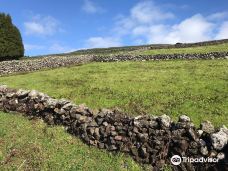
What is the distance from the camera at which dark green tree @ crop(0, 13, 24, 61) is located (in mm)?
73250

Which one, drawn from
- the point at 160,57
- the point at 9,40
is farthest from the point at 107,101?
the point at 9,40

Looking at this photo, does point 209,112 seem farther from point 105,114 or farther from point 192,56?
point 192,56

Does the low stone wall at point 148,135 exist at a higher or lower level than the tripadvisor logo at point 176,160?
higher

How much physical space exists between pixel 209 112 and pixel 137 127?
7780 mm

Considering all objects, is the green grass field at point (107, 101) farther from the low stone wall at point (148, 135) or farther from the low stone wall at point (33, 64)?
the low stone wall at point (33, 64)

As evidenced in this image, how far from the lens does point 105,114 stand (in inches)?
675

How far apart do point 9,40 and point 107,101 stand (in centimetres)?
5307

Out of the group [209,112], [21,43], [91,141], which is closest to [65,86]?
[209,112]

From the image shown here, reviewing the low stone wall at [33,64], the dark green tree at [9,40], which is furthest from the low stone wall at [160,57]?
the dark green tree at [9,40]

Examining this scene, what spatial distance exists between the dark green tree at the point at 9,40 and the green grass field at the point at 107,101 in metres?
32.1

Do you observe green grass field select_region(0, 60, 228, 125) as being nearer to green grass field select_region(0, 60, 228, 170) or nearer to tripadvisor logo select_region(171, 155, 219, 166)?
green grass field select_region(0, 60, 228, 170)

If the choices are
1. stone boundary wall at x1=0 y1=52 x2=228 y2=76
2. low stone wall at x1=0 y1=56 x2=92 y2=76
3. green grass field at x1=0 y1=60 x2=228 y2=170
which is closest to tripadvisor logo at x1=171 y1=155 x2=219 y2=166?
green grass field at x1=0 y1=60 x2=228 y2=170

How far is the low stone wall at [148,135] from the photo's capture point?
13758mm

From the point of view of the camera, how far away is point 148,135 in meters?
15.3
